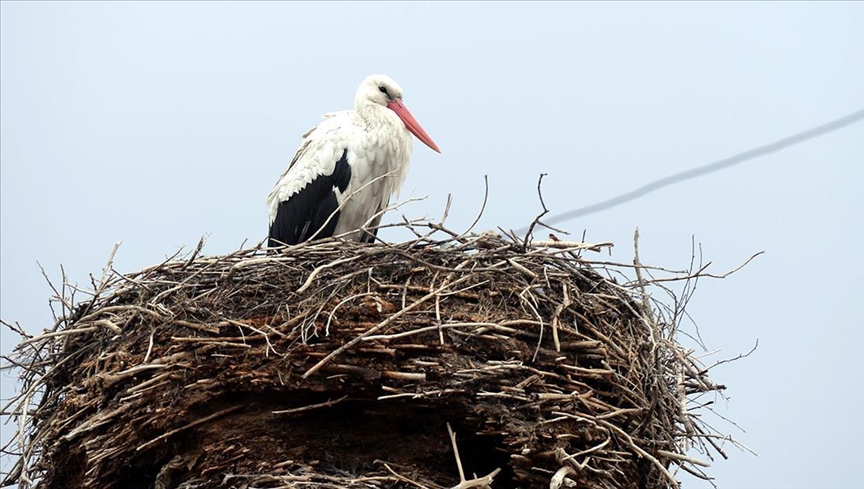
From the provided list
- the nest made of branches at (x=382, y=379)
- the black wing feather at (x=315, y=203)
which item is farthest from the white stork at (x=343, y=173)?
the nest made of branches at (x=382, y=379)

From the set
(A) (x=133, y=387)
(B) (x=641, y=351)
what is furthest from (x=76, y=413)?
(B) (x=641, y=351)

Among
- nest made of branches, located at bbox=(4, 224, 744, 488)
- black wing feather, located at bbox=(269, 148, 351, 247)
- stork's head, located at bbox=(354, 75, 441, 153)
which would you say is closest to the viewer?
nest made of branches, located at bbox=(4, 224, 744, 488)

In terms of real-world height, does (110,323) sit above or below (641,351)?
above

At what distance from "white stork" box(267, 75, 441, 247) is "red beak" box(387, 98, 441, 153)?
6 cm

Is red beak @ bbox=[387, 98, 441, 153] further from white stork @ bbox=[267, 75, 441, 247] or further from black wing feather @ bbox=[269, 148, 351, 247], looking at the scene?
black wing feather @ bbox=[269, 148, 351, 247]

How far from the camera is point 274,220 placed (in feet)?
22.5

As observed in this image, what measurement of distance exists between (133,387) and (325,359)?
777mm

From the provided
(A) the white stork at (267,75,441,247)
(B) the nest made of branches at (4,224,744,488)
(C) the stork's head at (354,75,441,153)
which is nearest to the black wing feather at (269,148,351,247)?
(A) the white stork at (267,75,441,247)

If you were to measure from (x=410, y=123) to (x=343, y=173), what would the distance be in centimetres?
69

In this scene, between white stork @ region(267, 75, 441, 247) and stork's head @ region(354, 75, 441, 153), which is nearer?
white stork @ region(267, 75, 441, 247)

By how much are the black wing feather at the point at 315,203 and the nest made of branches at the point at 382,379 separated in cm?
128

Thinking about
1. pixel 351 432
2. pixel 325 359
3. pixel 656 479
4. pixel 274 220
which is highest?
pixel 274 220

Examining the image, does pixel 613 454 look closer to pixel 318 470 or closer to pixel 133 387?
pixel 318 470

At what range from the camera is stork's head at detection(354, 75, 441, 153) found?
7.12 meters
